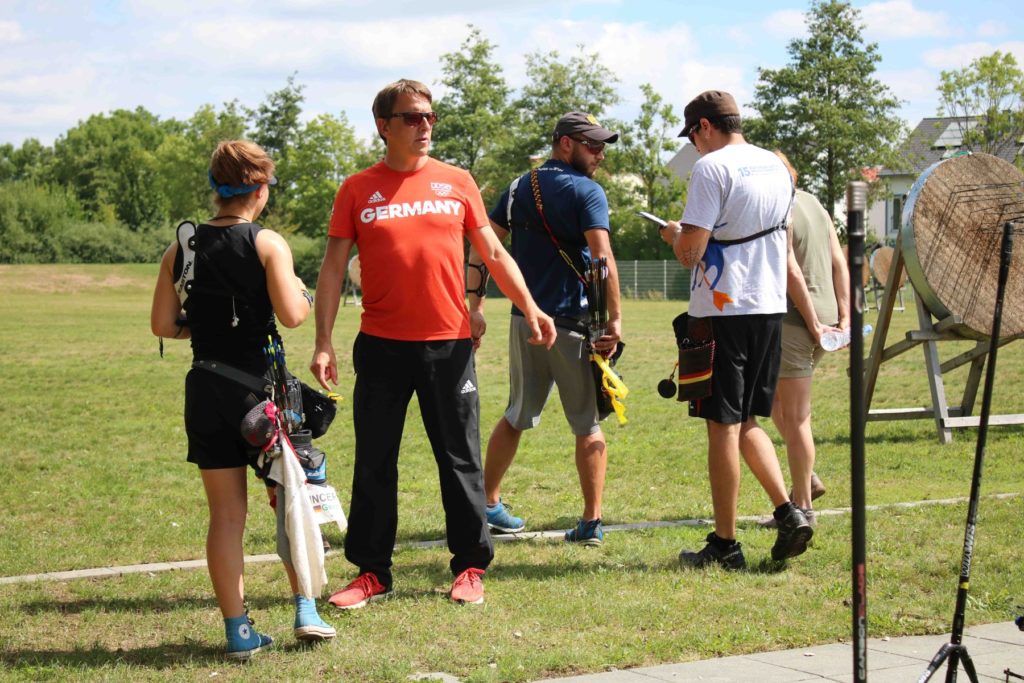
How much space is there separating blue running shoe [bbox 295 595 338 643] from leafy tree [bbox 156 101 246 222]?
273 feet

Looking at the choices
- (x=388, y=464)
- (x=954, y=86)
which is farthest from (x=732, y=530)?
(x=954, y=86)

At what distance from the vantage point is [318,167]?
265 feet

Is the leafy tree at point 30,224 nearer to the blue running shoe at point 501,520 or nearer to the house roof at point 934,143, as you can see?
the house roof at point 934,143

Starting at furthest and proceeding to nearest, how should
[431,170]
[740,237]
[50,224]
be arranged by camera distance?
[50,224] → [740,237] → [431,170]

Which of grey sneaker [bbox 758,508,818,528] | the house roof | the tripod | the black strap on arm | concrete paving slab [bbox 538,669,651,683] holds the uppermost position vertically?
the house roof

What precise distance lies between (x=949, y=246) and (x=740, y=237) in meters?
4.63

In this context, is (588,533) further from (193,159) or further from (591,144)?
(193,159)

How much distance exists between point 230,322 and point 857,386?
278cm

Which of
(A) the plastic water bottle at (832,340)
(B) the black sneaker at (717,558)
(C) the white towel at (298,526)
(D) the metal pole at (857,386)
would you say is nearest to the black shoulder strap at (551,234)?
(A) the plastic water bottle at (832,340)

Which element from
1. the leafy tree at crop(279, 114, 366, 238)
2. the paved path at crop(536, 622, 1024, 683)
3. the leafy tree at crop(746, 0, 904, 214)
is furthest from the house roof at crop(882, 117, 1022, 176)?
the paved path at crop(536, 622, 1024, 683)

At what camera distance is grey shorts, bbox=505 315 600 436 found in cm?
637

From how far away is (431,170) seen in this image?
17.4 feet

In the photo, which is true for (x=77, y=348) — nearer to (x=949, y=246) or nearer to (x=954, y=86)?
(x=949, y=246)

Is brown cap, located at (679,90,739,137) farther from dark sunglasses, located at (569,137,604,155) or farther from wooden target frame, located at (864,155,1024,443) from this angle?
wooden target frame, located at (864,155,1024,443)
